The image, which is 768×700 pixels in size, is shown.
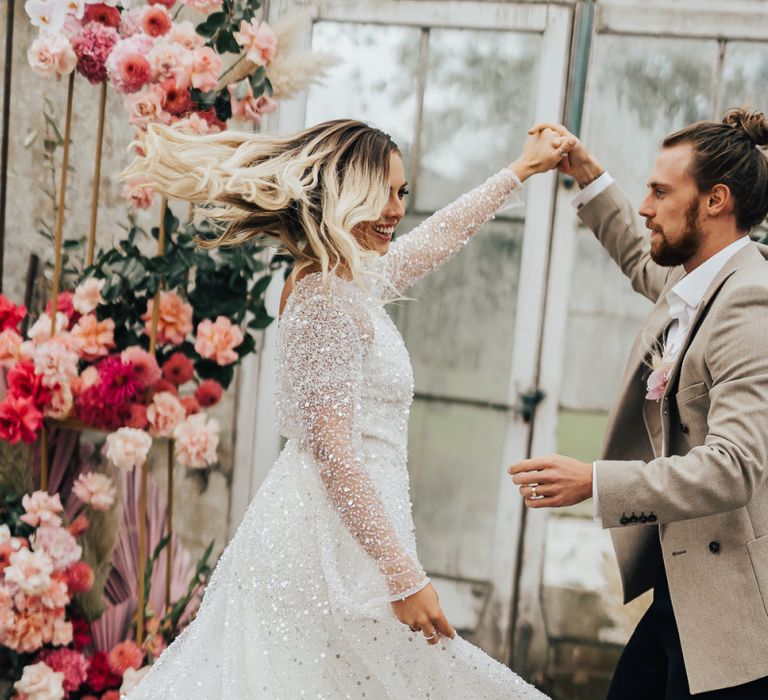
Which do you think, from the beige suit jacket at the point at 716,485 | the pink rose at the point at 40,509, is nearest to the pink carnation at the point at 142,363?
the pink rose at the point at 40,509

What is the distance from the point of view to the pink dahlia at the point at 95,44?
2.22 meters

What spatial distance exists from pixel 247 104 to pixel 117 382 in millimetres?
776

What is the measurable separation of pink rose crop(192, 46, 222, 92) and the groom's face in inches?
41.9

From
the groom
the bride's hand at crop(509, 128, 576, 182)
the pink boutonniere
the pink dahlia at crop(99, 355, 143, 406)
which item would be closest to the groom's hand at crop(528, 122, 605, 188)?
the bride's hand at crop(509, 128, 576, 182)

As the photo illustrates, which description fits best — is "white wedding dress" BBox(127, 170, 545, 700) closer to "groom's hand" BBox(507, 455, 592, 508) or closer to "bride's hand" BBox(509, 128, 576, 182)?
"groom's hand" BBox(507, 455, 592, 508)

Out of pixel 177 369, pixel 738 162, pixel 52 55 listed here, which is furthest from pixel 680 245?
pixel 52 55

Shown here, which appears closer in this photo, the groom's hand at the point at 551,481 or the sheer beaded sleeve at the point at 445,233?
the groom's hand at the point at 551,481

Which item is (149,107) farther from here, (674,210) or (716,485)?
(716,485)

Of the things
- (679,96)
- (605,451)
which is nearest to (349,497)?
(605,451)

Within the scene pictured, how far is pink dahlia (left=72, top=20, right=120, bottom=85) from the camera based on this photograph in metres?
2.22

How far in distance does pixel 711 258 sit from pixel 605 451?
0.48 meters

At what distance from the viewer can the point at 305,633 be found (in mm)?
1657

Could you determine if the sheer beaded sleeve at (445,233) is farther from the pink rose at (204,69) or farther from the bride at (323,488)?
the pink rose at (204,69)

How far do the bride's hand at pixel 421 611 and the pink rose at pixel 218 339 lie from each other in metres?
0.95
